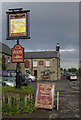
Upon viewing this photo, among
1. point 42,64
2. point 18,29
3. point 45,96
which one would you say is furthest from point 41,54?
point 45,96

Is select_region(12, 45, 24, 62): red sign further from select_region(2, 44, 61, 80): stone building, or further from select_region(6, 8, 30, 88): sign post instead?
select_region(2, 44, 61, 80): stone building

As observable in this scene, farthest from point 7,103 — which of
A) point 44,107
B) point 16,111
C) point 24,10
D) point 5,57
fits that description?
point 5,57

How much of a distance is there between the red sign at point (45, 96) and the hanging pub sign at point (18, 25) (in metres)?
3.76

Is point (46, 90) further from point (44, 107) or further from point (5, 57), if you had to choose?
point (5, 57)

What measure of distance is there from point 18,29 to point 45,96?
5067mm

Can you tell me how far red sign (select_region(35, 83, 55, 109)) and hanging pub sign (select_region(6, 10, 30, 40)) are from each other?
376cm

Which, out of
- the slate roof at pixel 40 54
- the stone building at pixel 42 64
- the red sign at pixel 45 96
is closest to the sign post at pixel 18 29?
the red sign at pixel 45 96

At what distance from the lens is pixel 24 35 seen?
33.1 feet

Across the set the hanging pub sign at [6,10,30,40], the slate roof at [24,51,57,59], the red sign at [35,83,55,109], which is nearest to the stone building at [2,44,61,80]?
the slate roof at [24,51,57,59]

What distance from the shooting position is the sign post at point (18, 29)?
33.1 feet

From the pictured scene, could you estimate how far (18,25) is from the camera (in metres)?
10.2

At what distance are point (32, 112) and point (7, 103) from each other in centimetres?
158

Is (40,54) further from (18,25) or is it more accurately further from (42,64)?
(18,25)

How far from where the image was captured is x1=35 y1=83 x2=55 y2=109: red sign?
27.8ft
